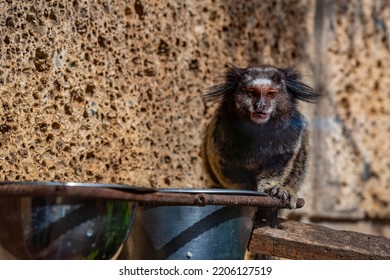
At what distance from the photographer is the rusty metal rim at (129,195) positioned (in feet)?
7.75

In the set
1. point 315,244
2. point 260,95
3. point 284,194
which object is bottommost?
point 315,244

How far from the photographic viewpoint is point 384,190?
534cm

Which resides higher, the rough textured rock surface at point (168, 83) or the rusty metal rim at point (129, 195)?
the rough textured rock surface at point (168, 83)

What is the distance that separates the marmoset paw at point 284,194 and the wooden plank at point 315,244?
18 centimetres

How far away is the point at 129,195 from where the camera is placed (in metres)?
2.53

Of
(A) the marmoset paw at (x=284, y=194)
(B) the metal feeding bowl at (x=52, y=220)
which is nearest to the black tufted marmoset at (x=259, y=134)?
(A) the marmoset paw at (x=284, y=194)

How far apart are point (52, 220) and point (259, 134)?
1.73 metres

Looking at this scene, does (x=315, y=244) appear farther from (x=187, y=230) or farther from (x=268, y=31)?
(x=268, y=31)

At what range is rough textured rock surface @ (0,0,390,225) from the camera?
10.6 ft

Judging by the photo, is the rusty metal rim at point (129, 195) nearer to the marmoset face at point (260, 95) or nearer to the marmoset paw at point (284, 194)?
the marmoset paw at point (284, 194)

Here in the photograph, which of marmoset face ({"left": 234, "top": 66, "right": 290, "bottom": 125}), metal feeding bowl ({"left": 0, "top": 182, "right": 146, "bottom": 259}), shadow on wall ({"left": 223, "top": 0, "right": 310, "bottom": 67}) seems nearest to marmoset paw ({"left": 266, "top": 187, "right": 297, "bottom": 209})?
marmoset face ({"left": 234, "top": 66, "right": 290, "bottom": 125})

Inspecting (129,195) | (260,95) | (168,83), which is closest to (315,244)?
(129,195)

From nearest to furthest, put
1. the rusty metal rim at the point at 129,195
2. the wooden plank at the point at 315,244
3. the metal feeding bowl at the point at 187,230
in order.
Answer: the rusty metal rim at the point at 129,195, the metal feeding bowl at the point at 187,230, the wooden plank at the point at 315,244
